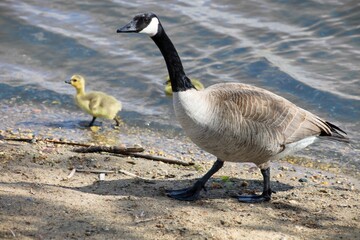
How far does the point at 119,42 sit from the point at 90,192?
6.45 m

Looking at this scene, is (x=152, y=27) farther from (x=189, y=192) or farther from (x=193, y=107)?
(x=189, y=192)

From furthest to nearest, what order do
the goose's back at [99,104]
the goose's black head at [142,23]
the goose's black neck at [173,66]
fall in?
the goose's back at [99,104]
the goose's black neck at [173,66]
the goose's black head at [142,23]

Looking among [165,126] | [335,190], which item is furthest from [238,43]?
[335,190]

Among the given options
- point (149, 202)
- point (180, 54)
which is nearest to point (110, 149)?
point (149, 202)

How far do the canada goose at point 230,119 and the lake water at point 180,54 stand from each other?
2100mm

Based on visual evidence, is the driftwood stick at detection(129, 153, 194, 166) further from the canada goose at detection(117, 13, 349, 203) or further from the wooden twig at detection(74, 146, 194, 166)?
the canada goose at detection(117, 13, 349, 203)

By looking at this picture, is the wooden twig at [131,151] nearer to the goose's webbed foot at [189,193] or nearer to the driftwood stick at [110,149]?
the driftwood stick at [110,149]

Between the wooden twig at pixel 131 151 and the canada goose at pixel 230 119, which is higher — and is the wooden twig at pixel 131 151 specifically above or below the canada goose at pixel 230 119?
below

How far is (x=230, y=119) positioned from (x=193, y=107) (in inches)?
13.5

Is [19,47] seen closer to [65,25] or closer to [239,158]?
[65,25]

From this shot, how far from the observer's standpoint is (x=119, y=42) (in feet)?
39.1

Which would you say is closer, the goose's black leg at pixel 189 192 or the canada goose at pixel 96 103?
the goose's black leg at pixel 189 192

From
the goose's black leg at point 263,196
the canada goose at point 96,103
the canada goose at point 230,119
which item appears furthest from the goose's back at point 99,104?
the goose's black leg at point 263,196

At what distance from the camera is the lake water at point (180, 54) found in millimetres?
9414
